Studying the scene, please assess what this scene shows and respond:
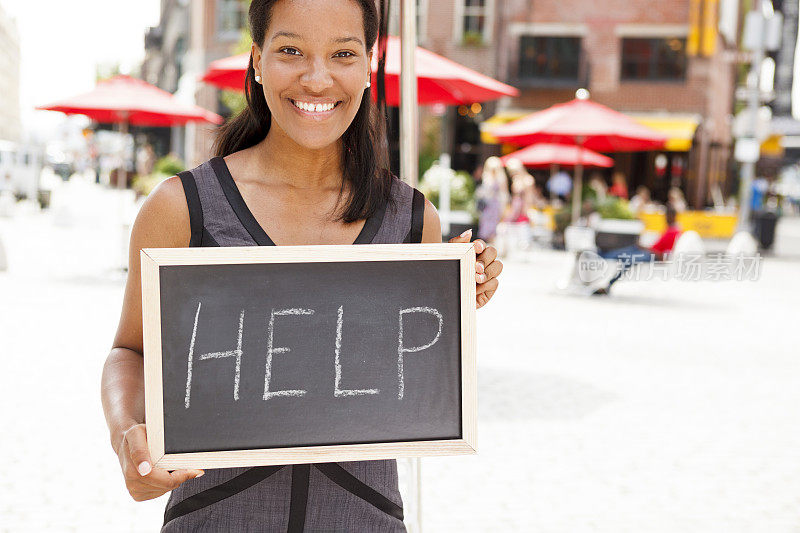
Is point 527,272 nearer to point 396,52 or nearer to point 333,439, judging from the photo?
point 396,52

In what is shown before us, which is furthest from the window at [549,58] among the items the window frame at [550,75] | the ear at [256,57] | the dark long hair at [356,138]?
the ear at [256,57]

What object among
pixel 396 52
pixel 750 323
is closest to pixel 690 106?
pixel 750 323

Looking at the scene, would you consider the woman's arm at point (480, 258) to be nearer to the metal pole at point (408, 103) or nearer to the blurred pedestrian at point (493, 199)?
the metal pole at point (408, 103)

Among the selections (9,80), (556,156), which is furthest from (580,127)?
(9,80)

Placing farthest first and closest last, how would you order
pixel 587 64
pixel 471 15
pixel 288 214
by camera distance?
pixel 471 15 → pixel 587 64 → pixel 288 214

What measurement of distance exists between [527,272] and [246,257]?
1387 centimetres

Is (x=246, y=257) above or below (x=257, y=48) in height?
below

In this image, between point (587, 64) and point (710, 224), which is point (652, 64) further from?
point (710, 224)

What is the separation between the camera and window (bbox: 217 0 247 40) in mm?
33500

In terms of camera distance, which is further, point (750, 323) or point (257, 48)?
point (750, 323)

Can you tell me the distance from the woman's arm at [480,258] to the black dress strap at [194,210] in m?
0.44

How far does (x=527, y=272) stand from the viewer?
600 inches

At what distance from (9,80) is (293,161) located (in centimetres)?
18109

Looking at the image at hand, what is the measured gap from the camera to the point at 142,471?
4.74 feet
